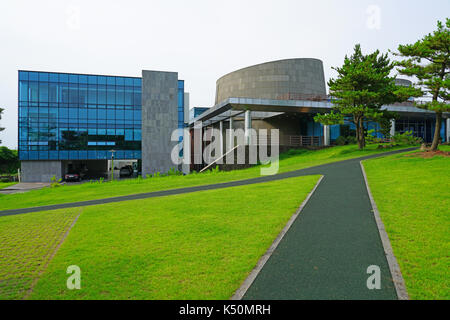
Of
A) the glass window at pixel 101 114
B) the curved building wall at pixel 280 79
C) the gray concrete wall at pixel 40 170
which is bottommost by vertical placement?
the gray concrete wall at pixel 40 170

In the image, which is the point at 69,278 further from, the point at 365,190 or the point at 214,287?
the point at 365,190

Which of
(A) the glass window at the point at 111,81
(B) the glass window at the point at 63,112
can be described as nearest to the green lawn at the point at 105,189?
(B) the glass window at the point at 63,112

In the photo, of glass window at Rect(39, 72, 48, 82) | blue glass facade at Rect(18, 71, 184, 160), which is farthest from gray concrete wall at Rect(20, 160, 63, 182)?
glass window at Rect(39, 72, 48, 82)

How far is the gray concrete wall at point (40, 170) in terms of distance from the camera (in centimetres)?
3997

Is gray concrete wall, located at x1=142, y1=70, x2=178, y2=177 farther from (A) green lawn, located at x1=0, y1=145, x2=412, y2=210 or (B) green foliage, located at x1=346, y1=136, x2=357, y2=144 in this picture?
(B) green foliage, located at x1=346, y1=136, x2=357, y2=144

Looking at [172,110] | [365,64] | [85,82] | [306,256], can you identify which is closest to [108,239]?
[306,256]

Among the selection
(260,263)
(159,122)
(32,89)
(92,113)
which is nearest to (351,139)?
(159,122)

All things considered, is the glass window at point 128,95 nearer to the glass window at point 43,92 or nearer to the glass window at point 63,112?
the glass window at point 63,112

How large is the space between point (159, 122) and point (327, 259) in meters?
37.7

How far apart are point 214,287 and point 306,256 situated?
2347 millimetres

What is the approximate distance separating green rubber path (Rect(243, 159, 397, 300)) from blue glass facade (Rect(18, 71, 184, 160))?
35.8m

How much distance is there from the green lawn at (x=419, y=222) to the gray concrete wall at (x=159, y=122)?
3072 centimetres

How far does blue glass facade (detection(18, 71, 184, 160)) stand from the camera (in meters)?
40.6

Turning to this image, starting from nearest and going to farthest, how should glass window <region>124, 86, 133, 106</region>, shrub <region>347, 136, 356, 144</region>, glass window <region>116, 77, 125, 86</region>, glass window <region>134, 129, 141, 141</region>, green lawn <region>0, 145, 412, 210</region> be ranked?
green lawn <region>0, 145, 412, 210</region> → shrub <region>347, 136, 356, 144</region> → glass window <region>116, 77, 125, 86</region> → glass window <region>124, 86, 133, 106</region> → glass window <region>134, 129, 141, 141</region>
